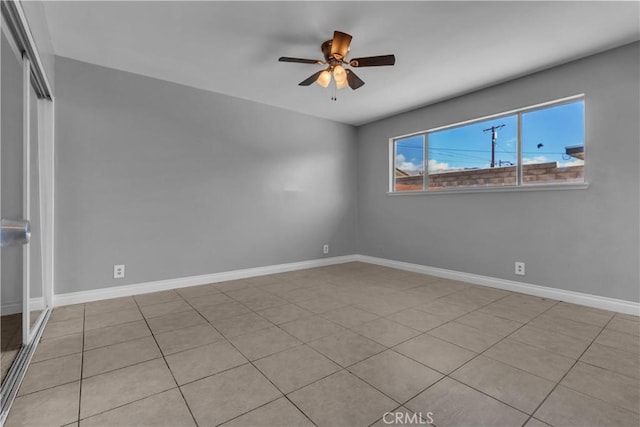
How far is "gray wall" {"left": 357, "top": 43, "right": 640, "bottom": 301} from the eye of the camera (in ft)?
8.65

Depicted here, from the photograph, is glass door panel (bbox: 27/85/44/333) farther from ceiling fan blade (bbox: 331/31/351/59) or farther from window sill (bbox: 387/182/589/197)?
window sill (bbox: 387/182/589/197)

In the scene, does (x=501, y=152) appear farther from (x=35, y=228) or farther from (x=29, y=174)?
(x=35, y=228)

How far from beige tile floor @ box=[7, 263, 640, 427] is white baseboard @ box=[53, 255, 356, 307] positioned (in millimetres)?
135

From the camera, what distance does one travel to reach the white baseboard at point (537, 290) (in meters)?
2.65

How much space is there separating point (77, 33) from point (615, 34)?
4504mm

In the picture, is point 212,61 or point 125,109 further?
point 125,109

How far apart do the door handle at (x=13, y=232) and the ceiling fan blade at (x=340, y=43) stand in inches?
85.7

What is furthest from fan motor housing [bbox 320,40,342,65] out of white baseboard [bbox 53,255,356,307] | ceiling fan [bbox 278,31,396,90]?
white baseboard [bbox 53,255,356,307]

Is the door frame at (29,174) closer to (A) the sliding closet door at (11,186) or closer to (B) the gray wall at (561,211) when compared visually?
(A) the sliding closet door at (11,186)

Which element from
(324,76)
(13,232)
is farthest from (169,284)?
(324,76)

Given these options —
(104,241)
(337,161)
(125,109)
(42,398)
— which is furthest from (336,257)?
(42,398)

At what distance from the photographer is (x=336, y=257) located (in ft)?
16.5

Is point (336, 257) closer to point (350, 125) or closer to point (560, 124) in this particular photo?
point (350, 125)

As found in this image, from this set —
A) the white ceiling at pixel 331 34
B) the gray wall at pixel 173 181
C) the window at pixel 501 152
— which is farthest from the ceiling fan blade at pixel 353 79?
the window at pixel 501 152
